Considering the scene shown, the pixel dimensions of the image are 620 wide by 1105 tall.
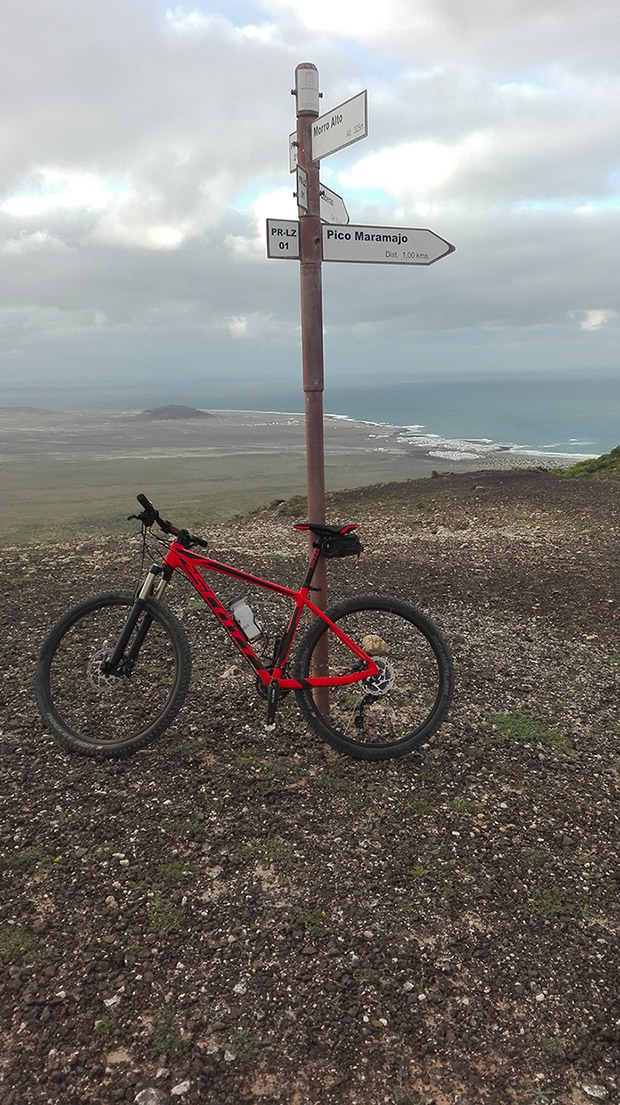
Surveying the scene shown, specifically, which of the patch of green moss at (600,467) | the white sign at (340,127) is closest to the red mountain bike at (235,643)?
the white sign at (340,127)

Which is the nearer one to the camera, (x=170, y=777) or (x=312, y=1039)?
(x=312, y=1039)

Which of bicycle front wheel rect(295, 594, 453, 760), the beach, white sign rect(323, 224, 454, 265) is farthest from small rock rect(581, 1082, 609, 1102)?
the beach

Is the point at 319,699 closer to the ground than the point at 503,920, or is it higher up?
higher up

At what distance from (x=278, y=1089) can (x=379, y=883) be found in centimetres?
122

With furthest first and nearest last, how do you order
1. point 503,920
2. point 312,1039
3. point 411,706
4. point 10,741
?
point 411,706 < point 10,741 < point 503,920 < point 312,1039

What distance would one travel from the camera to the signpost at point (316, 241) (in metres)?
4.61

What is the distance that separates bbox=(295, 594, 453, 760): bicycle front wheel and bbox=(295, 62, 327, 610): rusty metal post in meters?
0.33

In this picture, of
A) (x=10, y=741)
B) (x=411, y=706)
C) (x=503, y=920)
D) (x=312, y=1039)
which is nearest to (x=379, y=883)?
(x=503, y=920)

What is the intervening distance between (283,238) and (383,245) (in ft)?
2.29

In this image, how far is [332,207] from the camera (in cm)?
484

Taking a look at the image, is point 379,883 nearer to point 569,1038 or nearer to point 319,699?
point 569,1038

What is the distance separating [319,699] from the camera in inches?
202

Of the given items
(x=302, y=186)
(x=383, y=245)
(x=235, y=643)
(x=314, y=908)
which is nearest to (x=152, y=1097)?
(x=314, y=908)

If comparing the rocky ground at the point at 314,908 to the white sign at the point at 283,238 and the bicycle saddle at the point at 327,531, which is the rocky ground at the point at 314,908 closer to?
the bicycle saddle at the point at 327,531
